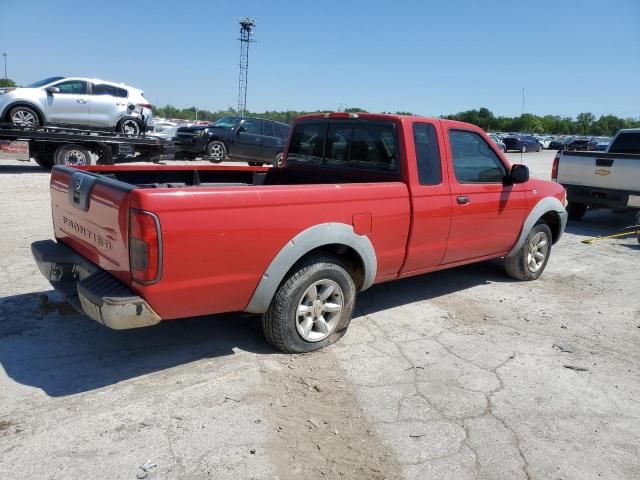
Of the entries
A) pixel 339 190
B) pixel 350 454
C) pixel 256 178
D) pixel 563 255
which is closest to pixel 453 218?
pixel 339 190

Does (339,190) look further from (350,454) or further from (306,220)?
(350,454)

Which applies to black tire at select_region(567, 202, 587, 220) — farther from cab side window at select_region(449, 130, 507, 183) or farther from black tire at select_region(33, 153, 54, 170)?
black tire at select_region(33, 153, 54, 170)

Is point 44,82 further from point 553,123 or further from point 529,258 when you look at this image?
point 553,123

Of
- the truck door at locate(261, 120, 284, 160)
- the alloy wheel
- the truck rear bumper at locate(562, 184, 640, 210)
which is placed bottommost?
the alloy wheel

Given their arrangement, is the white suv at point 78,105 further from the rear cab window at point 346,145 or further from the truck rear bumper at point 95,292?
the truck rear bumper at point 95,292

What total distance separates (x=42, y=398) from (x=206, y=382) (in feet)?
3.17

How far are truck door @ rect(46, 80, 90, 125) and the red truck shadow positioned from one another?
11044 mm

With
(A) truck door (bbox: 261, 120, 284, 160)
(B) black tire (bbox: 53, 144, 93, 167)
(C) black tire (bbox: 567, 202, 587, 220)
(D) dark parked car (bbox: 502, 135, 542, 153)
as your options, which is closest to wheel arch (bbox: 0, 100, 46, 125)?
(B) black tire (bbox: 53, 144, 93, 167)

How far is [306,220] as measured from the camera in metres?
3.63

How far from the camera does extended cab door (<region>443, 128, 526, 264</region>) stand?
4812 mm

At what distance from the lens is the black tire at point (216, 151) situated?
1706cm

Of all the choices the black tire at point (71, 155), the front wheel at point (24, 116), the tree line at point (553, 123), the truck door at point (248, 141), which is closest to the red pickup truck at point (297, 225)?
Answer: the black tire at point (71, 155)

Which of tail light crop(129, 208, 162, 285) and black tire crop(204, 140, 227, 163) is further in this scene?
black tire crop(204, 140, 227, 163)

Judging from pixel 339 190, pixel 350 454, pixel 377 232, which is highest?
pixel 339 190
